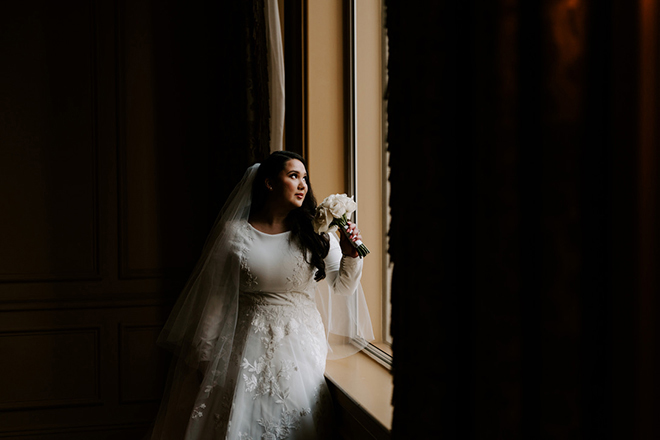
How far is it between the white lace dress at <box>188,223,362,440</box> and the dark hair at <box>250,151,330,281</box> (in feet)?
0.15

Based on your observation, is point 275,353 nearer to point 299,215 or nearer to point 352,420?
point 352,420

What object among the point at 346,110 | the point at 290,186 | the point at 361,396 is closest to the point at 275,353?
the point at 361,396

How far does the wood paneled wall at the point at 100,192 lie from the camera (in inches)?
135

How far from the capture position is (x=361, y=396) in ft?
6.12

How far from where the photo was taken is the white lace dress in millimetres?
1928

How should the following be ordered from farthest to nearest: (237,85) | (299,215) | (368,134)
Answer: (237,85) → (368,134) → (299,215)

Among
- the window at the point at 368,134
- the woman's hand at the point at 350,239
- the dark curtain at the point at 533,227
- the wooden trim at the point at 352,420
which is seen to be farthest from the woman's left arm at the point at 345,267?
the dark curtain at the point at 533,227

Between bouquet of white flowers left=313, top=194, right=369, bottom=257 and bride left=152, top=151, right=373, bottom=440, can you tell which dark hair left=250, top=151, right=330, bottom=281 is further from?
bouquet of white flowers left=313, top=194, right=369, bottom=257

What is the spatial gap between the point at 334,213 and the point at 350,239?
0.15 metres

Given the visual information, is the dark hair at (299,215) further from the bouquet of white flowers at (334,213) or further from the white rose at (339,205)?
the white rose at (339,205)

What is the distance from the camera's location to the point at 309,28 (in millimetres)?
2738

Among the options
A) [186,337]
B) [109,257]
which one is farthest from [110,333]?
[186,337]

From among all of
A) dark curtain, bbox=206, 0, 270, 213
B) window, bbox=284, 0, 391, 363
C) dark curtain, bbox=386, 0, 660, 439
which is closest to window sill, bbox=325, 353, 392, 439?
window, bbox=284, 0, 391, 363

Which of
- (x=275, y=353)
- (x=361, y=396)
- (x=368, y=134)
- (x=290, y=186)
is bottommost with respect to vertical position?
(x=361, y=396)
